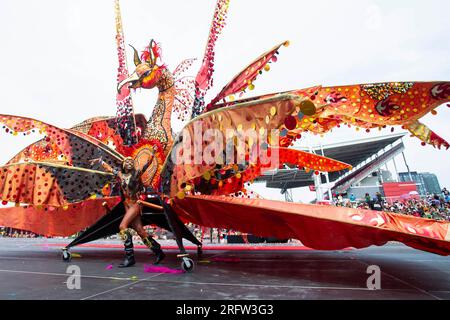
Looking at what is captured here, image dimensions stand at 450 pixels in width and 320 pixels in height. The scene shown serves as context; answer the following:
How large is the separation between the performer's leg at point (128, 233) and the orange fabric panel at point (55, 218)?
123 inches

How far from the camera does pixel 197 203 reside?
17.9 ft

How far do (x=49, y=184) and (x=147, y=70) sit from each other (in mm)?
3047

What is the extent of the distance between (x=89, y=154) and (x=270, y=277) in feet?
13.4

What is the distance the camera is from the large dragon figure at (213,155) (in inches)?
145

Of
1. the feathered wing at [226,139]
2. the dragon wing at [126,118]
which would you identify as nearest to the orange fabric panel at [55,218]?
the dragon wing at [126,118]

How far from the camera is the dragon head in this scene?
6180 millimetres

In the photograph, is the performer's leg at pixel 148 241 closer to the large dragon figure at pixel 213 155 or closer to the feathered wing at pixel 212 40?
the large dragon figure at pixel 213 155

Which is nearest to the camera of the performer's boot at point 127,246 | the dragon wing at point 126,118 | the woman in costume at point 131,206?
the performer's boot at point 127,246

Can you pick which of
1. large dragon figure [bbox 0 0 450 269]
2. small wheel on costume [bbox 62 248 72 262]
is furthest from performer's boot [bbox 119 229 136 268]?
small wheel on costume [bbox 62 248 72 262]

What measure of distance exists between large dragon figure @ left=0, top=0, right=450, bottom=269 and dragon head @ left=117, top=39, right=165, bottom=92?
23 mm

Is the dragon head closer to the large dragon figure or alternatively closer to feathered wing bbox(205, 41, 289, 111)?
the large dragon figure

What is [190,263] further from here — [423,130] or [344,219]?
[423,130]

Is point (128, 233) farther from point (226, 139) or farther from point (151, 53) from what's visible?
point (151, 53)
